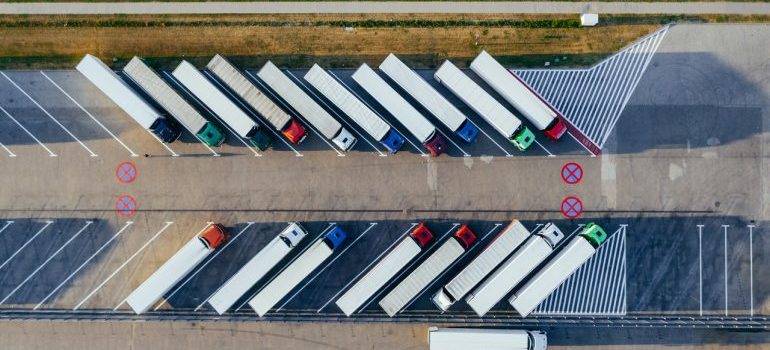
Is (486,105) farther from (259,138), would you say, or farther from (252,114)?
(252,114)

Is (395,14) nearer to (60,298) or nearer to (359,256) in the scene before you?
(359,256)

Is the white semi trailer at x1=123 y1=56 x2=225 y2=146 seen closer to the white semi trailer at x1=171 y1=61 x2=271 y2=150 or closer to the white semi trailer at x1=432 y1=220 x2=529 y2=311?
the white semi trailer at x1=171 y1=61 x2=271 y2=150

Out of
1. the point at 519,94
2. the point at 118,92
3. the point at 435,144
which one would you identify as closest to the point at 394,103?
the point at 435,144

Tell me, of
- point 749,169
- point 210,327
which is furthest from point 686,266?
point 210,327

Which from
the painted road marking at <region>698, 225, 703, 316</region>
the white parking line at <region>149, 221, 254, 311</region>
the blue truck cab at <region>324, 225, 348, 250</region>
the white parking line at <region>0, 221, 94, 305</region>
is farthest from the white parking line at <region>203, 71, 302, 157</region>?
the painted road marking at <region>698, 225, 703, 316</region>

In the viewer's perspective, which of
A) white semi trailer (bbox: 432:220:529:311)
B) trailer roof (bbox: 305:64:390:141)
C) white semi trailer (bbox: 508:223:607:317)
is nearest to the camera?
white semi trailer (bbox: 508:223:607:317)

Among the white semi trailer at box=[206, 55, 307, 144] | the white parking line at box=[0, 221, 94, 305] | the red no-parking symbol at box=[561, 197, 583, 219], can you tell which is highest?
the red no-parking symbol at box=[561, 197, 583, 219]

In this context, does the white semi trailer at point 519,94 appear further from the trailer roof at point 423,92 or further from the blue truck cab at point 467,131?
the trailer roof at point 423,92
